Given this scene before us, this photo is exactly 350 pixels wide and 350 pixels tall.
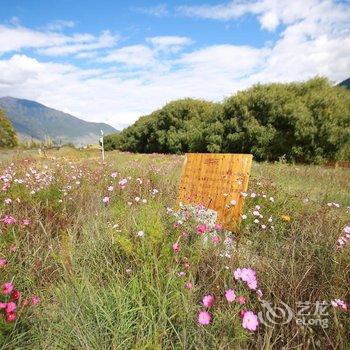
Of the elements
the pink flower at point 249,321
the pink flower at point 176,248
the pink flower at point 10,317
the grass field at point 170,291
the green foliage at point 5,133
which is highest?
the pink flower at point 176,248

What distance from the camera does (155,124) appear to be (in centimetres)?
3634

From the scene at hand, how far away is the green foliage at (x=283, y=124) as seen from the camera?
19.1 meters

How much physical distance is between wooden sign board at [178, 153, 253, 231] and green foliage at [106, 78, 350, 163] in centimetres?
1407

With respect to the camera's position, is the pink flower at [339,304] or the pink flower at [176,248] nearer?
the pink flower at [339,304]

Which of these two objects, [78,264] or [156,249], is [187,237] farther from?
[78,264]

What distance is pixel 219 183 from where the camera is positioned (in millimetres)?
5941

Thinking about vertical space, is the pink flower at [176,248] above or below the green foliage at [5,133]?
above

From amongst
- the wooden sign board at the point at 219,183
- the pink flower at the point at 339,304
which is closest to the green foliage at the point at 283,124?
the wooden sign board at the point at 219,183

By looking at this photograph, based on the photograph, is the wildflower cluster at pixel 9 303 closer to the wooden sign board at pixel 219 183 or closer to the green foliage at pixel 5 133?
the wooden sign board at pixel 219 183

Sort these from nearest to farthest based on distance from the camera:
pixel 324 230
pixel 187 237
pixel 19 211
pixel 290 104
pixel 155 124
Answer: pixel 187 237 → pixel 324 230 → pixel 19 211 → pixel 290 104 → pixel 155 124

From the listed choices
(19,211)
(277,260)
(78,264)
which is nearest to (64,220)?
(19,211)

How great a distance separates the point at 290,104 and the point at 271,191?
15.2 meters

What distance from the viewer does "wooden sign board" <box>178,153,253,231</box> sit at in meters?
5.38

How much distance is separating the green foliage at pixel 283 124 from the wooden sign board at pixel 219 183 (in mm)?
14069
